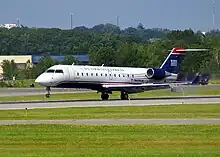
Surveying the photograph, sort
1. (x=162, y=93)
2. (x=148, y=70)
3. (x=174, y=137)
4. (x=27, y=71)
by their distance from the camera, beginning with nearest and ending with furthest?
(x=174, y=137) → (x=148, y=70) → (x=162, y=93) → (x=27, y=71)

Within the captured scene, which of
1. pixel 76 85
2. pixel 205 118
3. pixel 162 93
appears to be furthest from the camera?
pixel 162 93

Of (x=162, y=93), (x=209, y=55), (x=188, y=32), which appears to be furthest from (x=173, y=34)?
(x=162, y=93)

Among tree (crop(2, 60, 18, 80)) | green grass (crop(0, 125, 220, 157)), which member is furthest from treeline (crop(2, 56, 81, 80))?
→ green grass (crop(0, 125, 220, 157))

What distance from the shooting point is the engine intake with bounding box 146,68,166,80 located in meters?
76.7

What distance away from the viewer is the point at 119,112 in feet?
167

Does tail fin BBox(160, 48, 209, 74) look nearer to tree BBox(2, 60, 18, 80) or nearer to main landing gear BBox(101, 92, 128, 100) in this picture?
main landing gear BBox(101, 92, 128, 100)

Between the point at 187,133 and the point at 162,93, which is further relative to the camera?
the point at 162,93

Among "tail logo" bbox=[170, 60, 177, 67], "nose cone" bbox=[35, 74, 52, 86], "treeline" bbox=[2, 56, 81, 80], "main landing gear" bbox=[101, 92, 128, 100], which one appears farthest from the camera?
"treeline" bbox=[2, 56, 81, 80]

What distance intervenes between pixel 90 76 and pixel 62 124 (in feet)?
108

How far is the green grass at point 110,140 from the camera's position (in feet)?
87.1

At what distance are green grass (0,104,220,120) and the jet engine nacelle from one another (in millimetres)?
18480

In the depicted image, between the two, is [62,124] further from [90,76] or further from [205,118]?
[90,76]

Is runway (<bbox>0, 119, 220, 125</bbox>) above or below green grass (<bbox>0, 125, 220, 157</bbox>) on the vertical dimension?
below

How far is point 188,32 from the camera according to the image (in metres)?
191
